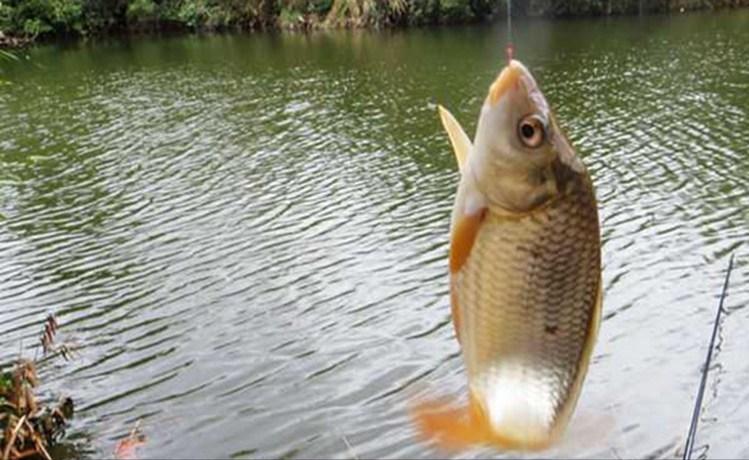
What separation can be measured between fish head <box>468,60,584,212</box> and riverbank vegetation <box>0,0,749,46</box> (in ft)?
155

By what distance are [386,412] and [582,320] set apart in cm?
821

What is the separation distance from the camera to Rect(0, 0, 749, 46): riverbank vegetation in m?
50.4

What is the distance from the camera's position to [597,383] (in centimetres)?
996

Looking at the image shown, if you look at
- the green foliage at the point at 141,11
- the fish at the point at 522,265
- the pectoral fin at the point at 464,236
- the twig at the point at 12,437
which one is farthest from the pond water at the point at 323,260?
the green foliage at the point at 141,11

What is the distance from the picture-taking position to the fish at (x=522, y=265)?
1.58m

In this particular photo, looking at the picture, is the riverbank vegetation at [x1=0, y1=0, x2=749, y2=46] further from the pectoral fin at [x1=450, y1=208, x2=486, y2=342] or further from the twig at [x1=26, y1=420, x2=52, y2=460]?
the pectoral fin at [x1=450, y1=208, x2=486, y2=342]

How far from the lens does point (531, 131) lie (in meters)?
1.57

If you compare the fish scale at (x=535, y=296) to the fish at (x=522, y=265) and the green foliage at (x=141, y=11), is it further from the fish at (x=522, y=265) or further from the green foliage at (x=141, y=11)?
the green foliage at (x=141, y=11)

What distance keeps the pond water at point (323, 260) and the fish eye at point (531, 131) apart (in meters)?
5.77

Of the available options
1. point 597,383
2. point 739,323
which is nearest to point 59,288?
point 597,383

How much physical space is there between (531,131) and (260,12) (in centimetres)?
5609

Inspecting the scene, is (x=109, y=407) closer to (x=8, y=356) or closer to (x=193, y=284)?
(x=8, y=356)

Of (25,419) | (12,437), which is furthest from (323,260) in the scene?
(12,437)

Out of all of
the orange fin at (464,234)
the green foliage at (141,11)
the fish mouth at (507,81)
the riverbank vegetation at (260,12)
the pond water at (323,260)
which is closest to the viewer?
the fish mouth at (507,81)
